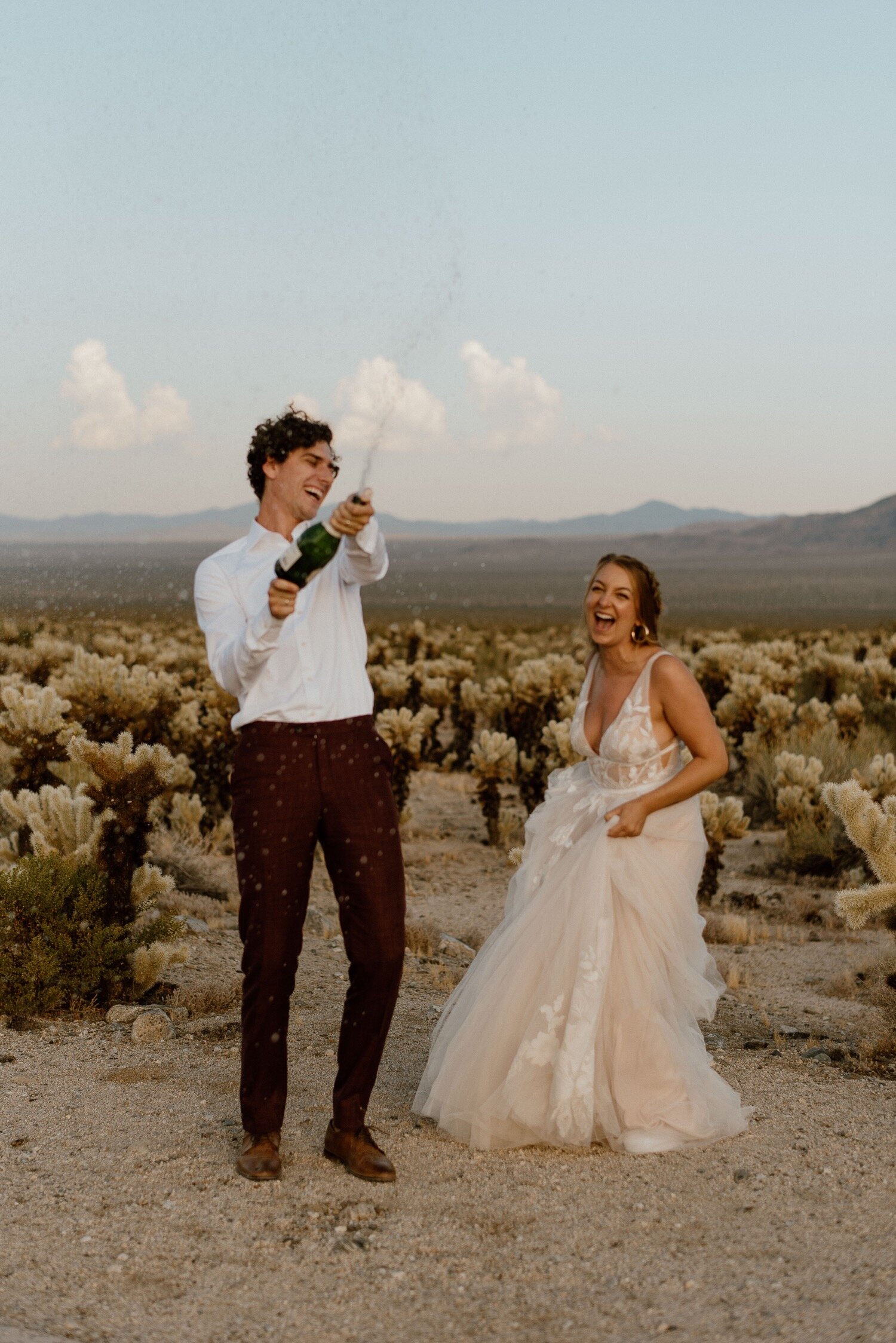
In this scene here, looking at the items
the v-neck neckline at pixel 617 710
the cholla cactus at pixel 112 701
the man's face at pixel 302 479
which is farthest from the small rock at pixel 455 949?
the man's face at pixel 302 479

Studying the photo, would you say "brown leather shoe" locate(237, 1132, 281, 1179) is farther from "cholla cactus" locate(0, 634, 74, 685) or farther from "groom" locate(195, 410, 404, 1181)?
"cholla cactus" locate(0, 634, 74, 685)

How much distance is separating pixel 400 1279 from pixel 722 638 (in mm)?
29077

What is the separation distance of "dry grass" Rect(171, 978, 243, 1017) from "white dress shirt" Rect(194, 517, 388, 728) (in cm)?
274

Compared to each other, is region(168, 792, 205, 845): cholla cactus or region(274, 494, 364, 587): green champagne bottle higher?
region(274, 494, 364, 587): green champagne bottle

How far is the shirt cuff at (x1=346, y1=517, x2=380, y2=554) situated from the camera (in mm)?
4059

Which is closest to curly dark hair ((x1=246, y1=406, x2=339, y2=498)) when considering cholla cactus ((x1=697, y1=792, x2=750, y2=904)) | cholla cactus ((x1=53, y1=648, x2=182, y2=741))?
cholla cactus ((x1=697, y1=792, x2=750, y2=904))

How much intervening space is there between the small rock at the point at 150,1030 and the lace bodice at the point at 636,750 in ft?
8.15

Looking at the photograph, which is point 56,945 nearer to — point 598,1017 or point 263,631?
point 598,1017

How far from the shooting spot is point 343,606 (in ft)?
14.1

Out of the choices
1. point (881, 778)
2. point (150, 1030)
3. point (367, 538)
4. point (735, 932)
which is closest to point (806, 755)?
point (881, 778)

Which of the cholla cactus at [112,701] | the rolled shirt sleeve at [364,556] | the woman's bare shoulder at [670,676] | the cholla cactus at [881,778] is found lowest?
the cholla cactus at [881,778]

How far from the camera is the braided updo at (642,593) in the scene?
185 inches

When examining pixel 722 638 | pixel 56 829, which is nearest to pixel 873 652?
pixel 722 638

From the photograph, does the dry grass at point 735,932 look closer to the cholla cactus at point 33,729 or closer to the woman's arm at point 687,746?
the woman's arm at point 687,746
